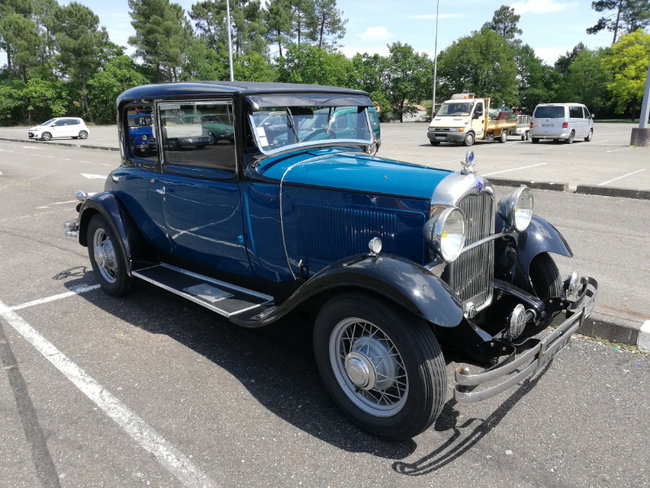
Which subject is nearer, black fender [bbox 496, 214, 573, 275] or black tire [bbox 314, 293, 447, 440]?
black tire [bbox 314, 293, 447, 440]

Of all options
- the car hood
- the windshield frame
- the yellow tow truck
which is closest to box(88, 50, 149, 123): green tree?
the yellow tow truck

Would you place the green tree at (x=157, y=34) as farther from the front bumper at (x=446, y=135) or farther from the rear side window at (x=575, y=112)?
the rear side window at (x=575, y=112)

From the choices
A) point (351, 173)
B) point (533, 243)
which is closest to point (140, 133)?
point (351, 173)

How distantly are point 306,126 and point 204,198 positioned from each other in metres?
0.99

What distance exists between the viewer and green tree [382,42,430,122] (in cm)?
4941

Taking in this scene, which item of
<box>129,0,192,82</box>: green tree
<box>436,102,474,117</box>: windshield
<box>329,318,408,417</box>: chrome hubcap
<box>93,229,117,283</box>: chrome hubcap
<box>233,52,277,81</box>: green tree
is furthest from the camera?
<box>129,0,192,82</box>: green tree

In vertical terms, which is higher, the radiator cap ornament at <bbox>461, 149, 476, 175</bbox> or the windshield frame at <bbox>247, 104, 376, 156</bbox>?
the windshield frame at <bbox>247, 104, 376, 156</bbox>

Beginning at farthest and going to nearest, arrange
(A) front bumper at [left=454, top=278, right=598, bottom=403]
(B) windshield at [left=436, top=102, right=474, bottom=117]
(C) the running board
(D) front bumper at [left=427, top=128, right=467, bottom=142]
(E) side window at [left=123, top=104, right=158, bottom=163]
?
(B) windshield at [left=436, top=102, right=474, bottom=117] < (D) front bumper at [left=427, top=128, right=467, bottom=142] < (E) side window at [left=123, top=104, right=158, bottom=163] < (C) the running board < (A) front bumper at [left=454, top=278, right=598, bottom=403]

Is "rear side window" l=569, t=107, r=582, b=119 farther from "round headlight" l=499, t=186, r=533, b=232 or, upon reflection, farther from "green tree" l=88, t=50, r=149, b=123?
"green tree" l=88, t=50, r=149, b=123

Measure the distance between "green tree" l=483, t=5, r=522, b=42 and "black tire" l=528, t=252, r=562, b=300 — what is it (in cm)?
7580

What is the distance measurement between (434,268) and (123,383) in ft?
7.21

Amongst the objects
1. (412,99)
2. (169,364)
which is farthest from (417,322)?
(412,99)

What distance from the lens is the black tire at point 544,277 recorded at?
3.45 meters

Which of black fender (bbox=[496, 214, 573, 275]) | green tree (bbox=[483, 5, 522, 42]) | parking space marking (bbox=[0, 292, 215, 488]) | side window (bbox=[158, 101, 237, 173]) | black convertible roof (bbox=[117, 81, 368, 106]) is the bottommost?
parking space marking (bbox=[0, 292, 215, 488])
